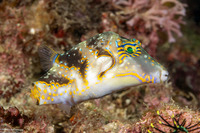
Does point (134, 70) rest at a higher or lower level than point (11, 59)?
lower

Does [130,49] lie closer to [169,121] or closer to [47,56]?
[169,121]

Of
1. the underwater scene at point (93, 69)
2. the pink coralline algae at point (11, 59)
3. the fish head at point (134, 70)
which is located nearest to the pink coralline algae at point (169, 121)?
the underwater scene at point (93, 69)

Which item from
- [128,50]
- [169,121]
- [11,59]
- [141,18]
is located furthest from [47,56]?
[141,18]

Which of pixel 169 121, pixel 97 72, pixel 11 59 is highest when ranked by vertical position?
pixel 11 59

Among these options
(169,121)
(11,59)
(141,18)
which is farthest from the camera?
(141,18)

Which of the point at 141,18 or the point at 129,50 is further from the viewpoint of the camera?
the point at 141,18

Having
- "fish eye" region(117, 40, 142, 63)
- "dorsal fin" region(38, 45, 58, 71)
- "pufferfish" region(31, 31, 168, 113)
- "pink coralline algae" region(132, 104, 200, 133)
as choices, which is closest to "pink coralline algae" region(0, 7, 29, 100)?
"dorsal fin" region(38, 45, 58, 71)

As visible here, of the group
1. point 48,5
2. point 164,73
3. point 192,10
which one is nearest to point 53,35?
point 48,5
